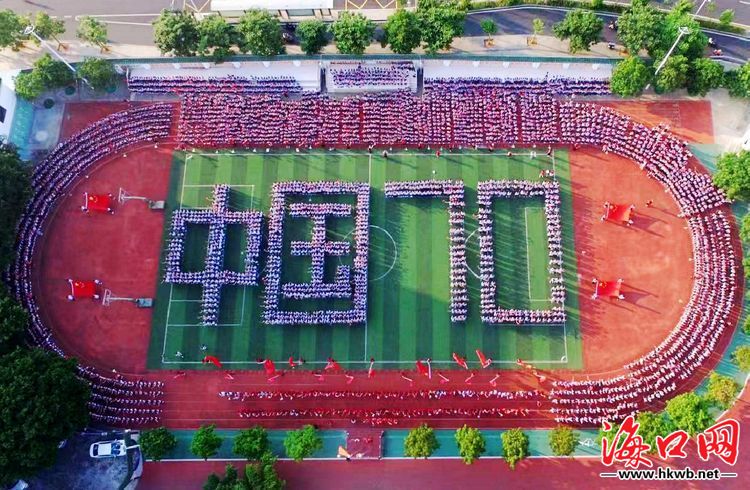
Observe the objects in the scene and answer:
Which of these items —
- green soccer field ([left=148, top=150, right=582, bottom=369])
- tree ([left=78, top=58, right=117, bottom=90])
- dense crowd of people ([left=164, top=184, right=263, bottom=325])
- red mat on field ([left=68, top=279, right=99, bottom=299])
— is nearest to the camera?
green soccer field ([left=148, top=150, right=582, bottom=369])

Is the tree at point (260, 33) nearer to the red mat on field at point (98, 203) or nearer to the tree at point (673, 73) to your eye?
the red mat on field at point (98, 203)

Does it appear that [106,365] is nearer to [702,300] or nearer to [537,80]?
[537,80]

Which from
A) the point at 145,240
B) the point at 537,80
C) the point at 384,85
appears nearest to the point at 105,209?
the point at 145,240

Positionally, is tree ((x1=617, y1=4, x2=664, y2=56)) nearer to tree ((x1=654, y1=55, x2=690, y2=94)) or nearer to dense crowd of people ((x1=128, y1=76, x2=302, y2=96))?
tree ((x1=654, y1=55, x2=690, y2=94))

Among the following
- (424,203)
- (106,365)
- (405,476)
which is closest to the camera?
(405,476)

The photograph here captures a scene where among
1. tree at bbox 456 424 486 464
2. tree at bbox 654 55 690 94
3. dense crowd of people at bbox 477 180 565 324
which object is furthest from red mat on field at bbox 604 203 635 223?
tree at bbox 456 424 486 464

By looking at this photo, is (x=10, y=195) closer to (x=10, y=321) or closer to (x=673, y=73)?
(x=10, y=321)

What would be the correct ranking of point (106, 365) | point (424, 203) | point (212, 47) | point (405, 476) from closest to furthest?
point (405, 476)
point (106, 365)
point (424, 203)
point (212, 47)
